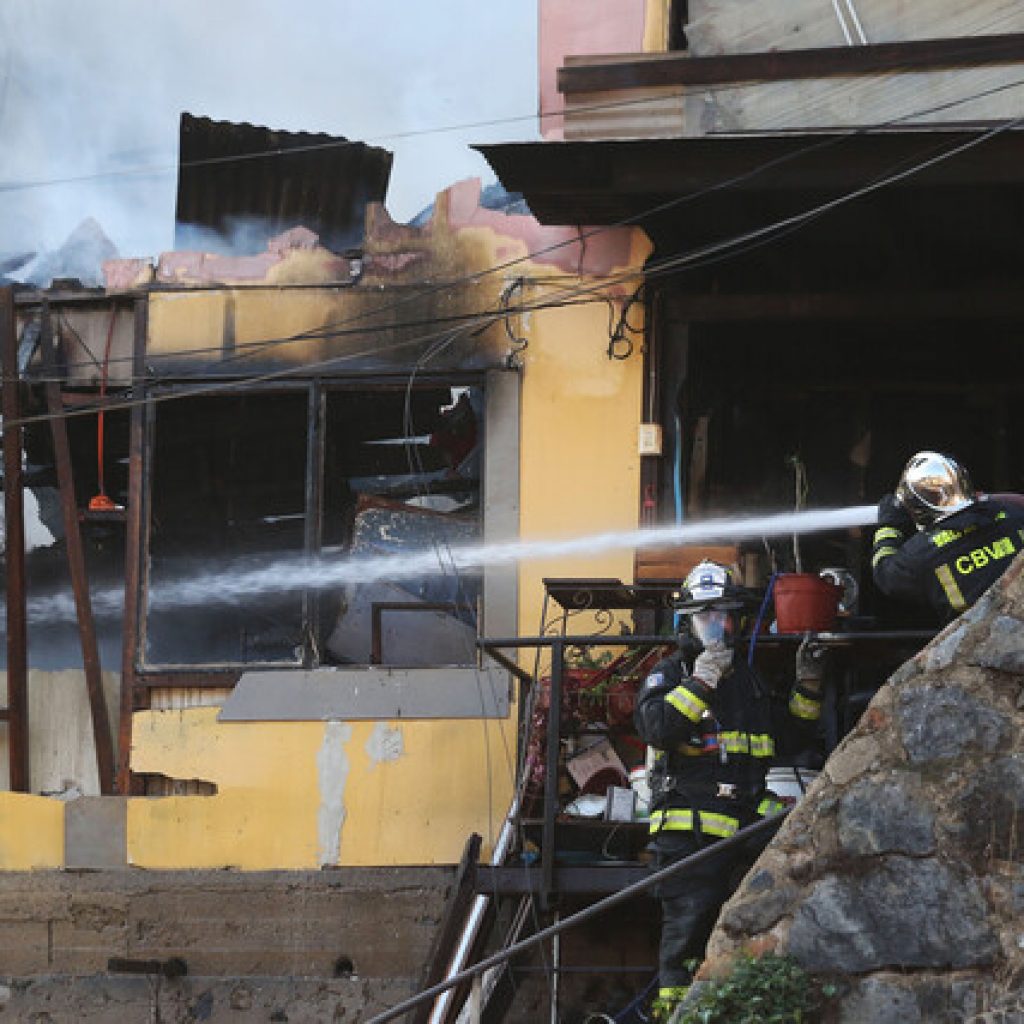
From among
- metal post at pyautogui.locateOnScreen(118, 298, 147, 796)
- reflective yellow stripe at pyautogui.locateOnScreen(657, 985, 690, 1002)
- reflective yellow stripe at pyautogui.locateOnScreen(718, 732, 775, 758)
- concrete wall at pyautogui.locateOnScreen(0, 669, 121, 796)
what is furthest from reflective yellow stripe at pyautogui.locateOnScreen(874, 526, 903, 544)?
concrete wall at pyautogui.locateOnScreen(0, 669, 121, 796)

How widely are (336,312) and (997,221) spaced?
3788 millimetres

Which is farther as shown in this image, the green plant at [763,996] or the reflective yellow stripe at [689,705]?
the reflective yellow stripe at [689,705]

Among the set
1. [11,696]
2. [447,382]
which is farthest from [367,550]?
[11,696]

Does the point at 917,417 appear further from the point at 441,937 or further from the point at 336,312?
the point at 441,937

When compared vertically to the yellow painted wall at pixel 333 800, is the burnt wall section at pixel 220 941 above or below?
below

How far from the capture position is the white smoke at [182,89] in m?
12.8

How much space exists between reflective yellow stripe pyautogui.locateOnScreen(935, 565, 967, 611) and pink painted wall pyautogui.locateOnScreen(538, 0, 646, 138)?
4639 mm

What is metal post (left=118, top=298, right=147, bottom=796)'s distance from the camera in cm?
1170

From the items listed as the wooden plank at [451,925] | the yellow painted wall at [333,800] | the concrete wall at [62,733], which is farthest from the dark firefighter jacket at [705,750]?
the concrete wall at [62,733]

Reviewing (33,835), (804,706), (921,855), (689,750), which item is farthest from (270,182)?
(921,855)

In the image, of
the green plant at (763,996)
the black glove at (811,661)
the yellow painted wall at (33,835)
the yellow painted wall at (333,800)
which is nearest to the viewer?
the green plant at (763,996)

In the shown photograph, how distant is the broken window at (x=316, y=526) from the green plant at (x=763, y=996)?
529cm

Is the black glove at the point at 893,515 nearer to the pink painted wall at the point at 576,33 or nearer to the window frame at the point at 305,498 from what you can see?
the window frame at the point at 305,498

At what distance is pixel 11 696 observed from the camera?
11.8 metres
